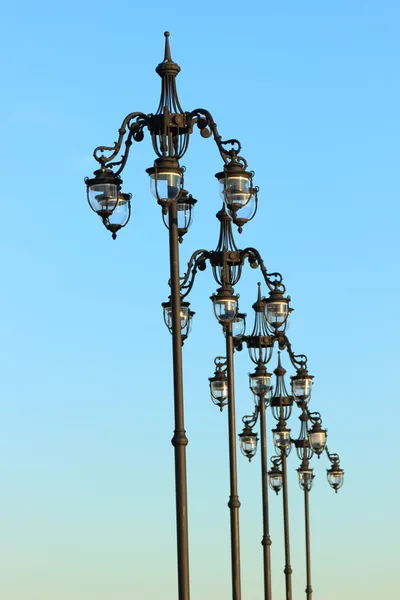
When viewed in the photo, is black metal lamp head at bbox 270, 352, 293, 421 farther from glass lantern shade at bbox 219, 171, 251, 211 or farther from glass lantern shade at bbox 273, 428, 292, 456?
glass lantern shade at bbox 219, 171, 251, 211

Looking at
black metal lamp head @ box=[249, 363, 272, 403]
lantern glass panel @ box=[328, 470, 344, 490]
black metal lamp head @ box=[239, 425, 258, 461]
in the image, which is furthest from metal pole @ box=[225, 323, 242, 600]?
lantern glass panel @ box=[328, 470, 344, 490]

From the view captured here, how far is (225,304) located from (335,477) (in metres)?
15.6

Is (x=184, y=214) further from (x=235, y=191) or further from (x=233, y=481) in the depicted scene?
(x=233, y=481)

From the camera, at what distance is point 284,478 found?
31828 mm

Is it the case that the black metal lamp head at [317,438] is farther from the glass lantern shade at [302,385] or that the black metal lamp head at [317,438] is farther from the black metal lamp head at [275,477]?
the black metal lamp head at [275,477]

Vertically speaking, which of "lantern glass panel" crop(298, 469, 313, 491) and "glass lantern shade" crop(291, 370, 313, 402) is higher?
"glass lantern shade" crop(291, 370, 313, 402)

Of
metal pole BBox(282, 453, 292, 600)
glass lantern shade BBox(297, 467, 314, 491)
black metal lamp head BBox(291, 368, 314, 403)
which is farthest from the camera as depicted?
glass lantern shade BBox(297, 467, 314, 491)

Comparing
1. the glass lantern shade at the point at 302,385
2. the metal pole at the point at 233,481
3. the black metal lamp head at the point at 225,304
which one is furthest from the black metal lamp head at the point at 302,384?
the black metal lamp head at the point at 225,304

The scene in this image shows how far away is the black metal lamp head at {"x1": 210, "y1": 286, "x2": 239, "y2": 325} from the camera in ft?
73.4

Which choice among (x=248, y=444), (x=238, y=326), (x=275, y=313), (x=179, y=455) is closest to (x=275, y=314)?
(x=275, y=313)

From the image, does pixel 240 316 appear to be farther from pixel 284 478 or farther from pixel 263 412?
pixel 284 478

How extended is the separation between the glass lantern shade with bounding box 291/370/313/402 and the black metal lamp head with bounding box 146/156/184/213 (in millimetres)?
12747

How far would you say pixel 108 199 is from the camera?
54.3 feet

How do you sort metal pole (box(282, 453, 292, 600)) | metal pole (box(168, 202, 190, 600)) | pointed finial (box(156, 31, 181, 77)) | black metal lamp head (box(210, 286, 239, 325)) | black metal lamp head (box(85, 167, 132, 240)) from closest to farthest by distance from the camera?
metal pole (box(168, 202, 190, 600))
black metal lamp head (box(85, 167, 132, 240))
pointed finial (box(156, 31, 181, 77))
black metal lamp head (box(210, 286, 239, 325))
metal pole (box(282, 453, 292, 600))
